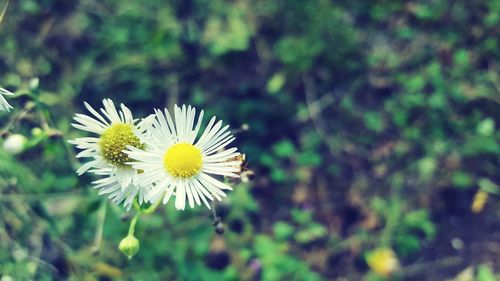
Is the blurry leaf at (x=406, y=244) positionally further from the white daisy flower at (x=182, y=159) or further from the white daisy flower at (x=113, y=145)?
the white daisy flower at (x=113, y=145)

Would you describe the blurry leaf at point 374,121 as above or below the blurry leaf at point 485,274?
above

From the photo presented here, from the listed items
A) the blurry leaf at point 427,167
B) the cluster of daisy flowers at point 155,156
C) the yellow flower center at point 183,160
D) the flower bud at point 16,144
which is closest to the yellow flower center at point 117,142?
the cluster of daisy flowers at point 155,156

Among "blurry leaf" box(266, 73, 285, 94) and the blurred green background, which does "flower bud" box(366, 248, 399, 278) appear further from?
"blurry leaf" box(266, 73, 285, 94)

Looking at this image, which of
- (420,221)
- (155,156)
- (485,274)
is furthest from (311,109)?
(155,156)

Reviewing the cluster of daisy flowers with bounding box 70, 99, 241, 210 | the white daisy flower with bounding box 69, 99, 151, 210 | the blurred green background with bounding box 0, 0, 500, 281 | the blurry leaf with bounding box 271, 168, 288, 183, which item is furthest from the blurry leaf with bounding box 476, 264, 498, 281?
the white daisy flower with bounding box 69, 99, 151, 210

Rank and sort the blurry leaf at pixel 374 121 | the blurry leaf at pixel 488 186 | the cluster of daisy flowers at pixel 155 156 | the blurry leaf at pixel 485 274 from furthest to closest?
1. the blurry leaf at pixel 374 121
2. the blurry leaf at pixel 488 186
3. the blurry leaf at pixel 485 274
4. the cluster of daisy flowers at pixel 155 156

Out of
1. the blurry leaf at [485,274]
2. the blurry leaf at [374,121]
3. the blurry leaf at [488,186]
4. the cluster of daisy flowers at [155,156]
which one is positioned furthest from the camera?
the blurry leaf at [374,121]

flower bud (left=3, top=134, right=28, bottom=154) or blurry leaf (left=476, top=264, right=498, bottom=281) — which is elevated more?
flower bud (left=3, top=134, right=28, bottom=154)

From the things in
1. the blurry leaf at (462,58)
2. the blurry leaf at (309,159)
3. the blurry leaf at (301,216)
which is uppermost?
the blurry leaf at (462,58)
